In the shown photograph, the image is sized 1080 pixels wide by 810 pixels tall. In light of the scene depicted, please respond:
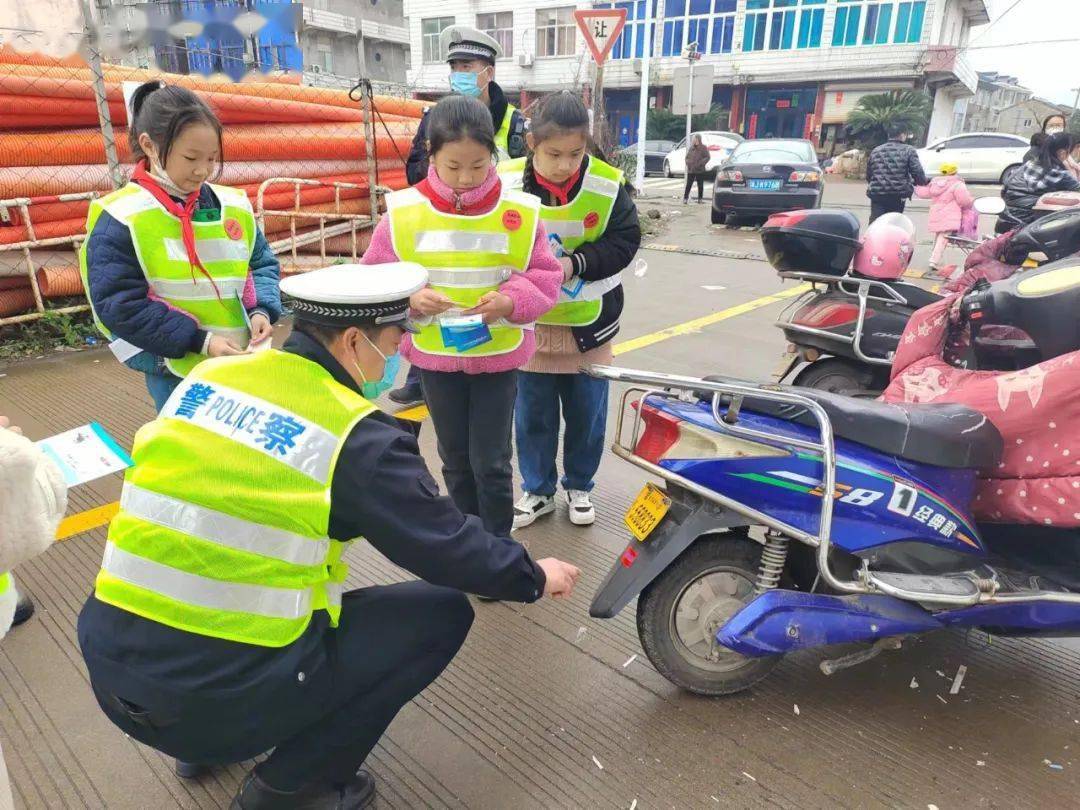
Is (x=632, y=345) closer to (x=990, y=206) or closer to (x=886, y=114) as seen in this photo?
(x=990, y=206)

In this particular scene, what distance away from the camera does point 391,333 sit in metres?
1.62

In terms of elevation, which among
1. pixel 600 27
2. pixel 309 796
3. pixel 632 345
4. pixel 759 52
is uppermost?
pixel 759 52

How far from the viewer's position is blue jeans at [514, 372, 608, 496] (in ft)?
10.0

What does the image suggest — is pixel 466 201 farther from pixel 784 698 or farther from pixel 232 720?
pixel 784 698

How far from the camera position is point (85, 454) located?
1.45 meters

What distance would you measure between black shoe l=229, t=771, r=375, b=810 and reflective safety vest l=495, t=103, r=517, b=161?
3161 millimetres

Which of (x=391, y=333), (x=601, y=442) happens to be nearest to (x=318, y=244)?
(x=601, y=442)

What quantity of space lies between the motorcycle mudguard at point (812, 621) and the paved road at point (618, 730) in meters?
0.30

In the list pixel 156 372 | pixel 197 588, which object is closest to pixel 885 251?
pixel 156 372

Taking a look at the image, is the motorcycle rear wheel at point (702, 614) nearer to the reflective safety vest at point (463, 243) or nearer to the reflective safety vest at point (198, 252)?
the reflective safety vest at point (463, 243)

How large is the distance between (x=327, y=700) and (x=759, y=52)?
33.6 metres

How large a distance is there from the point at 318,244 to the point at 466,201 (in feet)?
17.5

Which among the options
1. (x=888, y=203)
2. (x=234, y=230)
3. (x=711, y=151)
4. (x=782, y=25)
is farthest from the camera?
(x=782, y=25)

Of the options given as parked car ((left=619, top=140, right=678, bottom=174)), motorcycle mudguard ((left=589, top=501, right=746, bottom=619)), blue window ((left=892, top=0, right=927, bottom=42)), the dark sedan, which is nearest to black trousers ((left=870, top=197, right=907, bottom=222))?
the dark sedan
